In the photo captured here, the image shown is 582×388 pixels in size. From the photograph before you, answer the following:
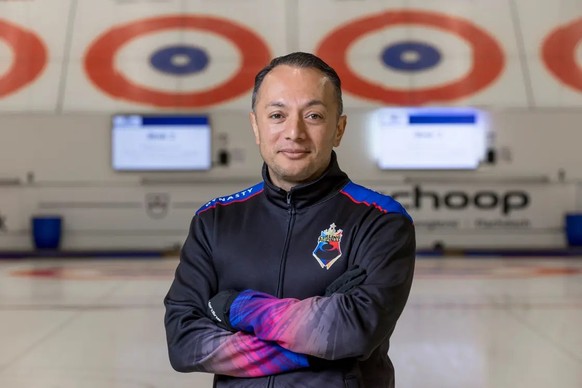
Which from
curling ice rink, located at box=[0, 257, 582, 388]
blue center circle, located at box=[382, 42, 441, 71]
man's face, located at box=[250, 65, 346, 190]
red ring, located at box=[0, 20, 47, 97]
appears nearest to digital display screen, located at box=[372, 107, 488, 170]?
blue center circle, located at box=[382, 42, 441, 71]

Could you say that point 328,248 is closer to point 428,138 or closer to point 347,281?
point 347,281

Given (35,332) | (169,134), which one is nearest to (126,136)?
(169,134)

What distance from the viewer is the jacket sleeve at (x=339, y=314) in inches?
60.2

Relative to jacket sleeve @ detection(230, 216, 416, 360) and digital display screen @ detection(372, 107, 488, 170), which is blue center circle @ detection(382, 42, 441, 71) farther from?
jacket sleeve @ detection(230, 216, 416, 360)

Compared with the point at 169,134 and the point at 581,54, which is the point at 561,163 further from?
the point at 169,134

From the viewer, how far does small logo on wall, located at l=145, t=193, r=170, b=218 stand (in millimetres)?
11391

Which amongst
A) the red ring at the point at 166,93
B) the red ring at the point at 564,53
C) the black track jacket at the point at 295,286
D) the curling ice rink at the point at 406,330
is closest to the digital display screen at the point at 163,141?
the red ring at the point at 166,93

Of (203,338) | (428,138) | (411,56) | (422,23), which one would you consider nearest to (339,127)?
(203,338)

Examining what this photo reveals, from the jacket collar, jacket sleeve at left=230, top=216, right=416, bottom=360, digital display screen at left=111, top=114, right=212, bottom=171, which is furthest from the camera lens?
digital display screen at left=111, top=114, right=212, bottom=171

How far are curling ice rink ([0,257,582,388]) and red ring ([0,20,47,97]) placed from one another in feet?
11.3

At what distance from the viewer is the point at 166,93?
37.8 ft

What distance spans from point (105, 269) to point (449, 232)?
16.8ft

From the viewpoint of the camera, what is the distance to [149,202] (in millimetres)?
11398

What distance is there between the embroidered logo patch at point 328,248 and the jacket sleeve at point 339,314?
0.17 feet
